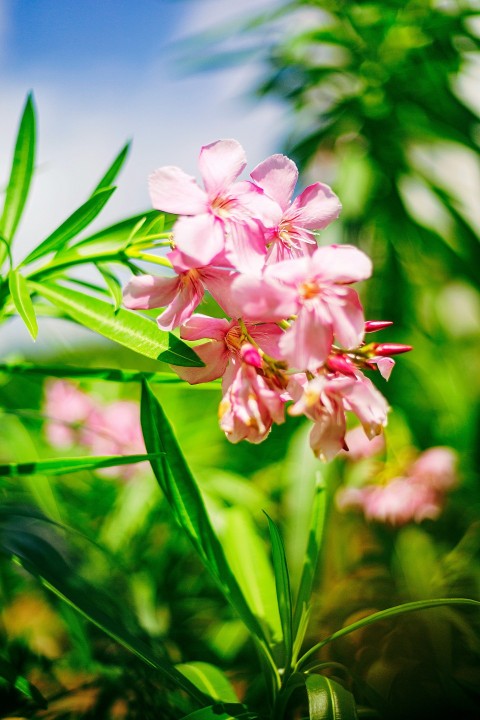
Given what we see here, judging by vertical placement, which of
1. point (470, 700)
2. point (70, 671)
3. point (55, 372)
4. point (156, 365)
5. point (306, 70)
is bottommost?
point (470, 700)

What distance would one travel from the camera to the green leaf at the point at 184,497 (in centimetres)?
66

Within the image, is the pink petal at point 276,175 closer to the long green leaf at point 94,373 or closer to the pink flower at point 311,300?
the pink flower at point 311,300

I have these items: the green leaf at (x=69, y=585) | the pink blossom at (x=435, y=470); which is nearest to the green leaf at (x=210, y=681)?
the green leaf at (x=69, y=585)

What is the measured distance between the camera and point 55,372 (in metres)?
0.73

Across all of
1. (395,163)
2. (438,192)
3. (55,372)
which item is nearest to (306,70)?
(395,163)

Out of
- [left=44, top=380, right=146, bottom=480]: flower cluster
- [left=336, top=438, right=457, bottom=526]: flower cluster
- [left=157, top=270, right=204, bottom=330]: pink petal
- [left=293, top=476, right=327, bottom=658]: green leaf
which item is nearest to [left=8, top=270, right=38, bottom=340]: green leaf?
[left=157, top=270, right=204, bottom=330]: pink petal

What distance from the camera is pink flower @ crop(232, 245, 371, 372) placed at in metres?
0.50

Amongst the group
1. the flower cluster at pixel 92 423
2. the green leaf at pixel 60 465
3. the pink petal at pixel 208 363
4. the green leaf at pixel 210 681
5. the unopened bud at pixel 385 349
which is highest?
the pink petal at pixel 208 363

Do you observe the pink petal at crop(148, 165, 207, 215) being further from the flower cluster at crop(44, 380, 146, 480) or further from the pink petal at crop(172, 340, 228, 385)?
the flower cluster at crop(44, 380, 146, 480)

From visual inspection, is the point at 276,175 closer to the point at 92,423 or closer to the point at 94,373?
the point at 94,373

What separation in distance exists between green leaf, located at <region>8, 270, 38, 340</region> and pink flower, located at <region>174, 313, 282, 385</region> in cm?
15

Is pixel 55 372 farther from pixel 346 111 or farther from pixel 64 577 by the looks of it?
pixel 346 111

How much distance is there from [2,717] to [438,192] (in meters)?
1.47

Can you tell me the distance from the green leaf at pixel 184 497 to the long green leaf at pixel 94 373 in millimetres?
27
